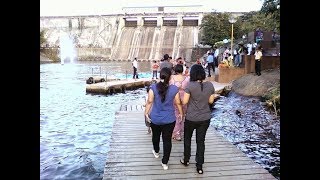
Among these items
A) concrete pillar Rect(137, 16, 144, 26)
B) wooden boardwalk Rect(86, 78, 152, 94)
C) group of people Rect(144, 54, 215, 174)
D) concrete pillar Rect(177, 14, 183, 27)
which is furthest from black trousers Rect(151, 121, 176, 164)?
concrete pillar Rect(137, 16, 144, 26)

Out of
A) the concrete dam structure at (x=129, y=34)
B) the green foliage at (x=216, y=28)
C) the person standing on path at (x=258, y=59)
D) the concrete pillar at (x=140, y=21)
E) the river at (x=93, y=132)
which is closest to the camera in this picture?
the river at (x=93, y=132)

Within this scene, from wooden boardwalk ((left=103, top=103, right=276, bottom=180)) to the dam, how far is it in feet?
160

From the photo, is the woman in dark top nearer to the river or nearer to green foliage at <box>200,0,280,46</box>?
the river

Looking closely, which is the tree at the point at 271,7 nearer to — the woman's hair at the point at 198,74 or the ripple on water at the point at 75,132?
the ripple on water at the point at 75,132

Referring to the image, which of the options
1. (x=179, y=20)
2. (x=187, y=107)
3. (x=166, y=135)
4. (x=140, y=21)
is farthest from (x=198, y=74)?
(x=140, y=21)

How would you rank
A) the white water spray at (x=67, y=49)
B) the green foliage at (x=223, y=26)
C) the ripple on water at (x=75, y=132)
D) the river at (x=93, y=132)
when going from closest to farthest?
the ripple on water at (x=75, y=132), the river at (x=93, y=132), the green foliage at (x=223, y=26), the white water spray at (x=67, y=49)

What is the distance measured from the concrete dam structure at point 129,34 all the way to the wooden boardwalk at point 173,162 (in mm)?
49603

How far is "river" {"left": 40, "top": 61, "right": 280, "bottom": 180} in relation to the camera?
791 centimetres

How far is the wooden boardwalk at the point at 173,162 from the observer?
541 centimetres

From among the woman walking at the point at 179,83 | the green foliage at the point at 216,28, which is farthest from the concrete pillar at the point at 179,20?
the woman walking at the point at 179,83
